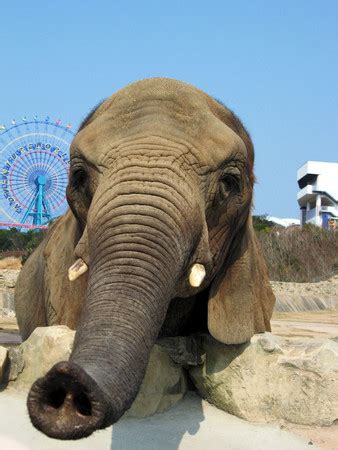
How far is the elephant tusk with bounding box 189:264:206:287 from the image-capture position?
4445mm

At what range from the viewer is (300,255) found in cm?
3500

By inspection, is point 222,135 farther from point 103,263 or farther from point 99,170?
point 103,263

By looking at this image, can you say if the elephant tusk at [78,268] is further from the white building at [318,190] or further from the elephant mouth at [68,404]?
the white building at [318,190]

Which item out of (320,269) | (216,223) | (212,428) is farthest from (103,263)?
(320,269)

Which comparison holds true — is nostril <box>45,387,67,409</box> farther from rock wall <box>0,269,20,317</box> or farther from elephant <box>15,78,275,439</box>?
rock wall <box>0,269,20,317</box>

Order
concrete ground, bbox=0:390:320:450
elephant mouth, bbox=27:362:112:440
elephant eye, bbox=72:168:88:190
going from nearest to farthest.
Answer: elephant mouth, bbox=27:362:112:440 < elephant eye, bbox=72:168:88:190 < concrete ground, bbox=0:390:320:450

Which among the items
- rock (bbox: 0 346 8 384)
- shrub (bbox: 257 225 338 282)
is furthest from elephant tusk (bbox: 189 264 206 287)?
shrub (bbox: 257 225 338 282)

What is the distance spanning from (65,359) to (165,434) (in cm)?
86

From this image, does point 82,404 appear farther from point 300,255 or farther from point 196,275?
point 300,255

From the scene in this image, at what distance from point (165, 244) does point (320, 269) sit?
3101 centimetres

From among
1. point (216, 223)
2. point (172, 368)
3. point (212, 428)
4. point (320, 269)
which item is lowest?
point (212, 428)


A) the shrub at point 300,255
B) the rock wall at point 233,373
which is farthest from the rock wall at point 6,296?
the shrub at point 300,255

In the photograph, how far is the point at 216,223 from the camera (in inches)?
197

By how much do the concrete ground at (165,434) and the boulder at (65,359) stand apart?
10 centimetres
